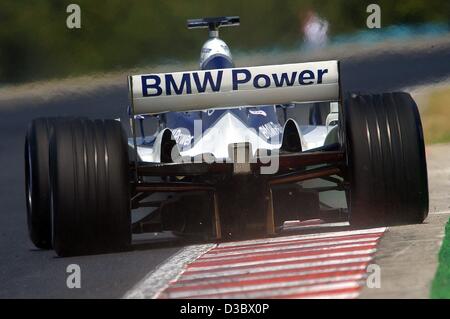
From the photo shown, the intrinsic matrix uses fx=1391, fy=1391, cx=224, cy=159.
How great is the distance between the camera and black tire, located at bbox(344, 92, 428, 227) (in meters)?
11.2

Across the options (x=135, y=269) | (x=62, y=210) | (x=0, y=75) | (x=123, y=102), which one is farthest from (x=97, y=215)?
(x=0, y=75)

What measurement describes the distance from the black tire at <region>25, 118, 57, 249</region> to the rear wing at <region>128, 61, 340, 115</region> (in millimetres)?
1417

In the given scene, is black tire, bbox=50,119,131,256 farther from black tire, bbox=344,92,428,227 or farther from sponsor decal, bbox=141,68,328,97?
black tire, bbox=344,92,428,227

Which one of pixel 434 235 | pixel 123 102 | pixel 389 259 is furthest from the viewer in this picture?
pixel 123 102

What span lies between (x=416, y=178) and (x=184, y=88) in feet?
6.67

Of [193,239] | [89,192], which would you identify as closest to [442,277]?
[89,192]

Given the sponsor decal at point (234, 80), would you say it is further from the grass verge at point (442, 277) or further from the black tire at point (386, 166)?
the grass verge at point (442, 277)

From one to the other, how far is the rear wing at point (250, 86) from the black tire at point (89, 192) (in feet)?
2.16

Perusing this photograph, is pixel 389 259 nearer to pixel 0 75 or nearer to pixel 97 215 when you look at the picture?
pixel 97 215

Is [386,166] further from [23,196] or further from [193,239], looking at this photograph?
[23,196]

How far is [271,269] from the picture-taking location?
9.23m

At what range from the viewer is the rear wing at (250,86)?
1144 cm

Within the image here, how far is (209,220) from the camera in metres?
12.0

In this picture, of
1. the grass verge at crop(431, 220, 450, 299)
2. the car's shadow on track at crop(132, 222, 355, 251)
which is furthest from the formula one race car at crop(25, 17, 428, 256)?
the grass verge at crop(431, 220, 450, 299)
